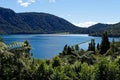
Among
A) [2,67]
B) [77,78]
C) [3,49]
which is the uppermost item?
[3,49]

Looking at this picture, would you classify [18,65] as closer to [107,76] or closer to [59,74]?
[59,74]

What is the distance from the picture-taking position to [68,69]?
38.3m

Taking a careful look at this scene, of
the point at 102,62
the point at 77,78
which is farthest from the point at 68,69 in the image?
the point at 102,62

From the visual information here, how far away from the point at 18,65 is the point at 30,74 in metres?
8.78

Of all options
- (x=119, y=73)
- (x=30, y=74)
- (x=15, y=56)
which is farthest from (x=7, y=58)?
(x=119, y=73)

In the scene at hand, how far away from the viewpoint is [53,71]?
3622cm

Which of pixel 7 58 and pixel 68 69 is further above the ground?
pixel 7 58

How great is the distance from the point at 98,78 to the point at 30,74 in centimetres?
780

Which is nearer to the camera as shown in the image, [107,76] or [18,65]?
[18,65]

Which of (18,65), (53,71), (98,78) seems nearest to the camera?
(18,65)

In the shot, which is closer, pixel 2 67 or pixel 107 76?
pixel 2 67

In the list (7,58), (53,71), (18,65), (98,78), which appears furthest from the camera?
(53,71)

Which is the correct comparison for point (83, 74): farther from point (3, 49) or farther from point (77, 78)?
point (3, 49)

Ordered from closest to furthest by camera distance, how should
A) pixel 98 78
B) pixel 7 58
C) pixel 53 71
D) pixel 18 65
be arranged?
pixel 7 58, pixel 18 65, pixel 98 78, pixel 53 71
